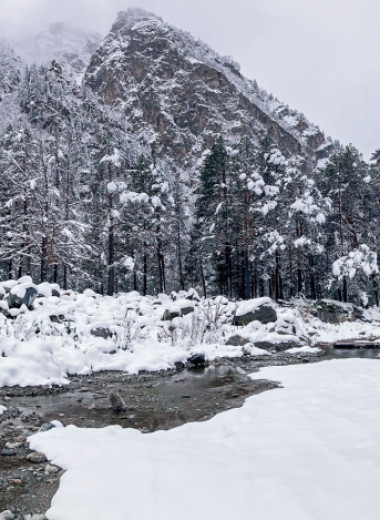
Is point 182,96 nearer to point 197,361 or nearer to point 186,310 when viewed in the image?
point 186,310

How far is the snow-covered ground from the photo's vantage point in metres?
7.23

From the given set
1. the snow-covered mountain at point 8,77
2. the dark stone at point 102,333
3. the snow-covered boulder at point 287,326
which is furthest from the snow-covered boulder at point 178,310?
the snow-covered mountain at point 8,77

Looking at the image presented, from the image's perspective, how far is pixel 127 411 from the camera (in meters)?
5.27

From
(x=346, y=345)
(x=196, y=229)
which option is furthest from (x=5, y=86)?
(x=346, y=345)

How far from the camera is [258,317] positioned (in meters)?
14.1

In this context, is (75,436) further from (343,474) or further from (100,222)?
(100,222)

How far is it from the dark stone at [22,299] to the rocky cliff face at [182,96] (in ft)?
338

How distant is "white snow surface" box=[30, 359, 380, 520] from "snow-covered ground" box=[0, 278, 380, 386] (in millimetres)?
3518

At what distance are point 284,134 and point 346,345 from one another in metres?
126

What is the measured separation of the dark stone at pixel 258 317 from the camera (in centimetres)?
1402

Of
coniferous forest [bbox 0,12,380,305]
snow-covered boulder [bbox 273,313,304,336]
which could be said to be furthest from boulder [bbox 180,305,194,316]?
coniferous forest [bbox 0,12,380,305]

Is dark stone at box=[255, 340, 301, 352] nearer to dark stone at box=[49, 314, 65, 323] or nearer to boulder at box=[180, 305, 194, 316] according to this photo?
boulder at box=[180, 305, 194, 316]

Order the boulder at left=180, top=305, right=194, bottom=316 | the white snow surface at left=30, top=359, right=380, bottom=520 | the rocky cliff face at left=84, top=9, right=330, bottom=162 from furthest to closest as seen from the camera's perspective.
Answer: the rocky cliff face at left=84, top=9, right=330, bottom=162 < the boulder at left=180, top=305, right=194, bottom=316 < the white snow surface at left=30, top=359, right=380, bottom=520

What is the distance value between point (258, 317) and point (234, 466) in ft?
38.0
